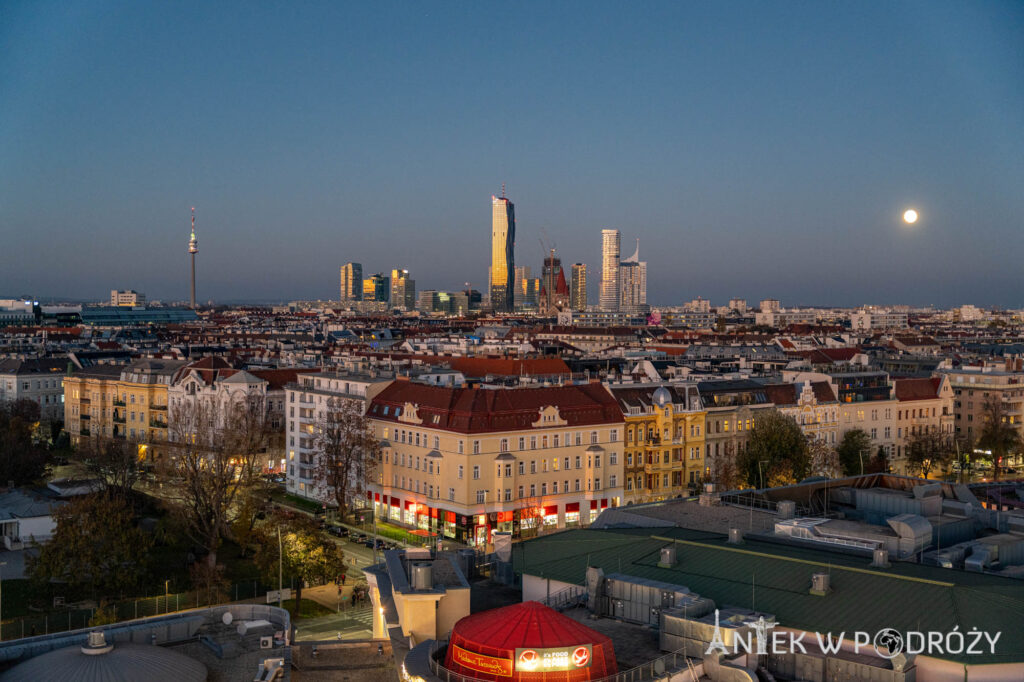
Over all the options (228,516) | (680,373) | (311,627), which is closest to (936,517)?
(311,627)

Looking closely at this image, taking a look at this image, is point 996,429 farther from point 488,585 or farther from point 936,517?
point 488,585

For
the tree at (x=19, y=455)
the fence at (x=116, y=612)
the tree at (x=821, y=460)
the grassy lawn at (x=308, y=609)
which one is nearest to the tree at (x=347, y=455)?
the grassy lawn at (x=308, y=609)

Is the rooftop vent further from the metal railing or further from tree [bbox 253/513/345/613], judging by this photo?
tree [bbox 253/513/345/613]

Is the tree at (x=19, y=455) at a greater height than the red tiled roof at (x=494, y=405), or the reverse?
the red tiled roof at (x=494, y=405)

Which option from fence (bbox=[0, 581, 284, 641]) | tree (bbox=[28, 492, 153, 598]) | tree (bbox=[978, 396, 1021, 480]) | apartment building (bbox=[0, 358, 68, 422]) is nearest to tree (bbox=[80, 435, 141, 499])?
tree (bbox=[28, 492, 153, 598])

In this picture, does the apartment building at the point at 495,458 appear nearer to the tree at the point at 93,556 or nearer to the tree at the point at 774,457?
the tree at the point at 774,457
